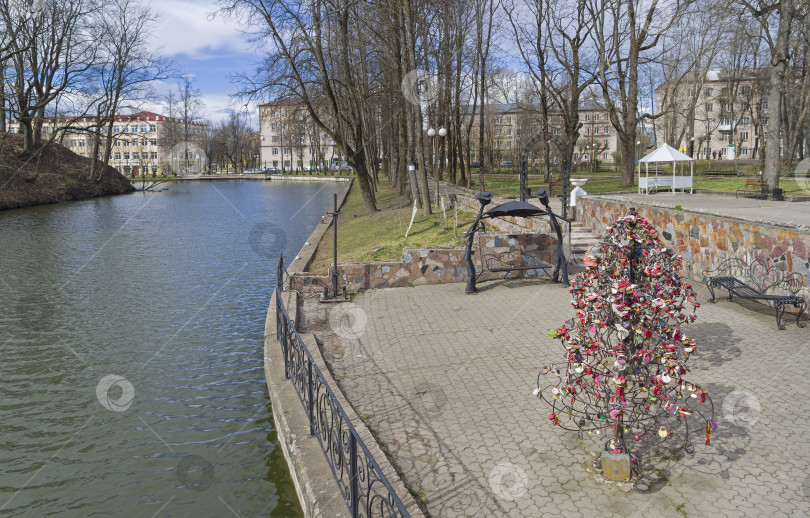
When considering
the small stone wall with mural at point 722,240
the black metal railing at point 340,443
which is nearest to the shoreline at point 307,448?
the black metal railing at point 340,443

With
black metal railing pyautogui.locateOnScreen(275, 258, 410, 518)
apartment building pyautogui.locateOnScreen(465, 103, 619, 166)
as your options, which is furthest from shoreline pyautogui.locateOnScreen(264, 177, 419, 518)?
apartment building pyautogui.locateOnScreen(465, 103, 619, 166)

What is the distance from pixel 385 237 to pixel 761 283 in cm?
1049

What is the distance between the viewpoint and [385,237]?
18438 millimetres

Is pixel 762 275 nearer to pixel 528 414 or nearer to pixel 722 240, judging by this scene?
pixel 722 240

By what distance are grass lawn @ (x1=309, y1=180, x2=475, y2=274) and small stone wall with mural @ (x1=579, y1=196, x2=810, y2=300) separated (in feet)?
15.0

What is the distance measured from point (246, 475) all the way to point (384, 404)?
1.67 metres

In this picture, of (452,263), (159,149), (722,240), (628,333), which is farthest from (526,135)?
(159,149)

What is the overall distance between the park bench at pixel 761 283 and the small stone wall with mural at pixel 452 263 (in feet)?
11.7

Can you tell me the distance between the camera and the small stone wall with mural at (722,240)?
9789 millimetres

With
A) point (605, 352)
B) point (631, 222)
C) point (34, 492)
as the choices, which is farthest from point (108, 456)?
point (631, 222)

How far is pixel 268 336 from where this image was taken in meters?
9.67

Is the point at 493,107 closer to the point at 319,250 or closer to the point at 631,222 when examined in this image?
the point at 319,250

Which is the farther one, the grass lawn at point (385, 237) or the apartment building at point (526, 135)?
the apartment building at point (526, 135)

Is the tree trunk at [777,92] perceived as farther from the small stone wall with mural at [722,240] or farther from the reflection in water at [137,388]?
the reflection in water at [137,388]
